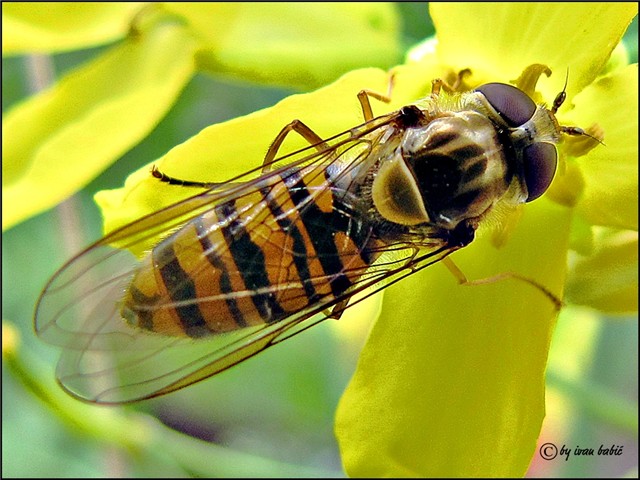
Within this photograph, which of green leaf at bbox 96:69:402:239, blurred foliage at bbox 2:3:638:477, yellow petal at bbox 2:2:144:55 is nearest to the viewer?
green leaf at bbox 96:69:402:239

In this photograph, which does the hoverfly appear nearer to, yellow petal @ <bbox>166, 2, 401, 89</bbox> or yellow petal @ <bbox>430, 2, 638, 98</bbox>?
yellow petal @ <bbox>430, 2, 638, 98</bbox>

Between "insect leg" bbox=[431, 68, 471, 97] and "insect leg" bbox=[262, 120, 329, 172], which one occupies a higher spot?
"insect leg" bbox=[262, 120, 329, 172]

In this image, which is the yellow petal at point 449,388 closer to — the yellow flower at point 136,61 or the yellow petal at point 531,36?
the yellow petal at point 531,36

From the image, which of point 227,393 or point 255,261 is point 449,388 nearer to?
point 255,261

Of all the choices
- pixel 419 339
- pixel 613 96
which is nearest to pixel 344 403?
pixel 419 339

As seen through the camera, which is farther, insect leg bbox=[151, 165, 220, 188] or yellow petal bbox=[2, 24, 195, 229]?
yellow petal bbox=[2, 24, 195, 229]
